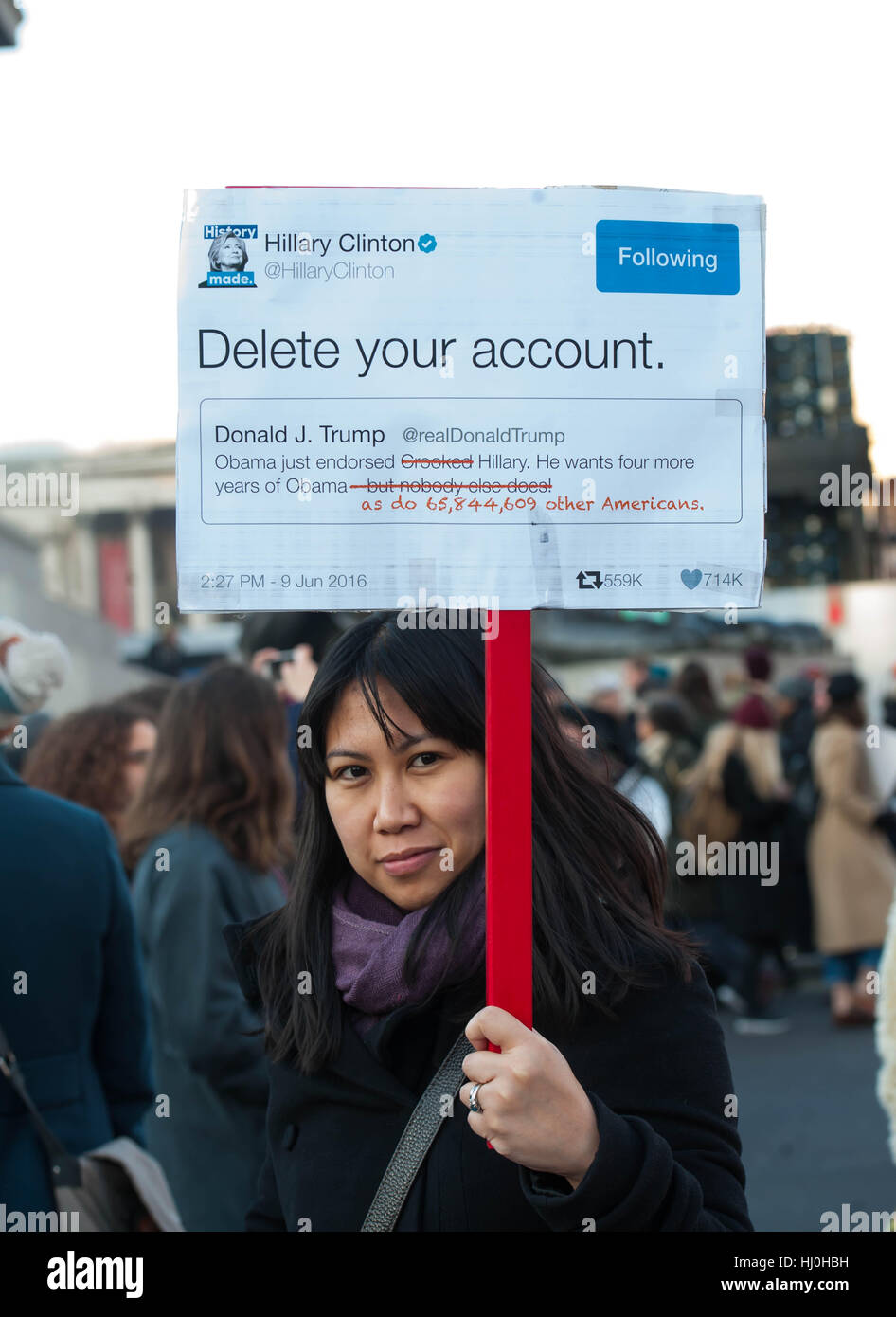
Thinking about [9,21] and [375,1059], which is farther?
[9,21]

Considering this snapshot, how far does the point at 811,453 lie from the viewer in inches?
620

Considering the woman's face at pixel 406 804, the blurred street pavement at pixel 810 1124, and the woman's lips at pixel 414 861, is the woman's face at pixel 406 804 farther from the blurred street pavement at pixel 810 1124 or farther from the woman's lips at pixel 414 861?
the blurred street pavement at pixel 810 1124

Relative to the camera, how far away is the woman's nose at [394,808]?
1942mm

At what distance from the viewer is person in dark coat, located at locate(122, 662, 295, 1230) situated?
11.8ft

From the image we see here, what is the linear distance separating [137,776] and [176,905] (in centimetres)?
90

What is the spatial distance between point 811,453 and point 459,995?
572 inches

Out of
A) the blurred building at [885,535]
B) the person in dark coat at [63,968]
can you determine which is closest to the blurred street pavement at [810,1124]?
the person in dark coat at [63,968]

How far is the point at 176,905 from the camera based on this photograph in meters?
3.67

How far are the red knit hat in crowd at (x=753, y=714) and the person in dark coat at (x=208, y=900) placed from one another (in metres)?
4.87

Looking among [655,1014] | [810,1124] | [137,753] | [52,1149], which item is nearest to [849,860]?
[810,1124]

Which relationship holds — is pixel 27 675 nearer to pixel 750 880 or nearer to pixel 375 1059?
pixel 375 1059

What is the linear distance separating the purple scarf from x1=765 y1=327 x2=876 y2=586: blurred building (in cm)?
1058
